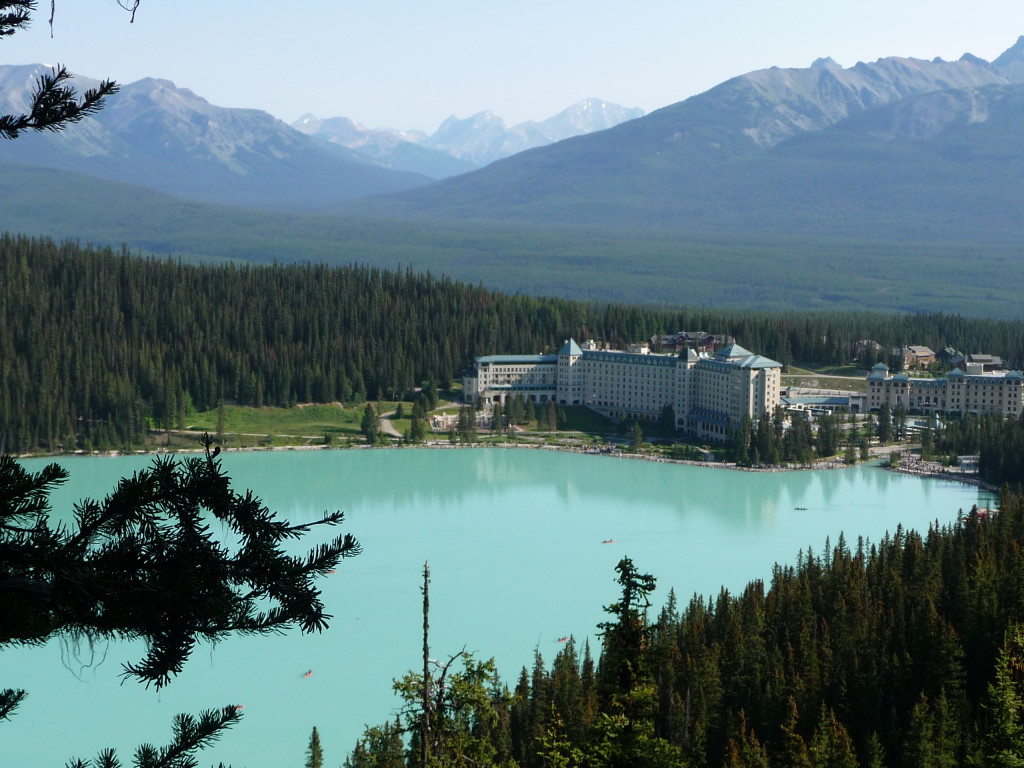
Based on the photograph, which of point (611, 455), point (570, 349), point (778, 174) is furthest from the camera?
point (778, 174)

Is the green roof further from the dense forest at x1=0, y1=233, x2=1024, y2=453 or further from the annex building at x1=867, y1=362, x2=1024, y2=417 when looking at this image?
the annex building at x1=867, y1=362, x2=1024, y2=417

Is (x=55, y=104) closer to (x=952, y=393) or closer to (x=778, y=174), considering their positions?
(x=952, y=393)

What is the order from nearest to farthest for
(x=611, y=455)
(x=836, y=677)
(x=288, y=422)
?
(x=836, y=677) → (x=611, y=455) → (x=288, y=422)

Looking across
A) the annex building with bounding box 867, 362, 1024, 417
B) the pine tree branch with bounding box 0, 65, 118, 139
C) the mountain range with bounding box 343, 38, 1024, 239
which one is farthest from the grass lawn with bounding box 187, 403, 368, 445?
the mountain range with bounding box 343, 38, 1024, 239

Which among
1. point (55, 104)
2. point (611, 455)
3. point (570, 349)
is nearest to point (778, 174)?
point (570, 349)

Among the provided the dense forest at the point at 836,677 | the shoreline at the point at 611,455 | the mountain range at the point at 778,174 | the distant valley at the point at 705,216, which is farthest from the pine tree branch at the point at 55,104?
the mountain range at the point at 778,174

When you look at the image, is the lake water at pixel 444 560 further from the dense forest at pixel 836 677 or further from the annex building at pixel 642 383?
the annex building at pixel 642 383

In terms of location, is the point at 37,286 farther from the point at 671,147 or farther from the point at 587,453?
the point at 671,147
